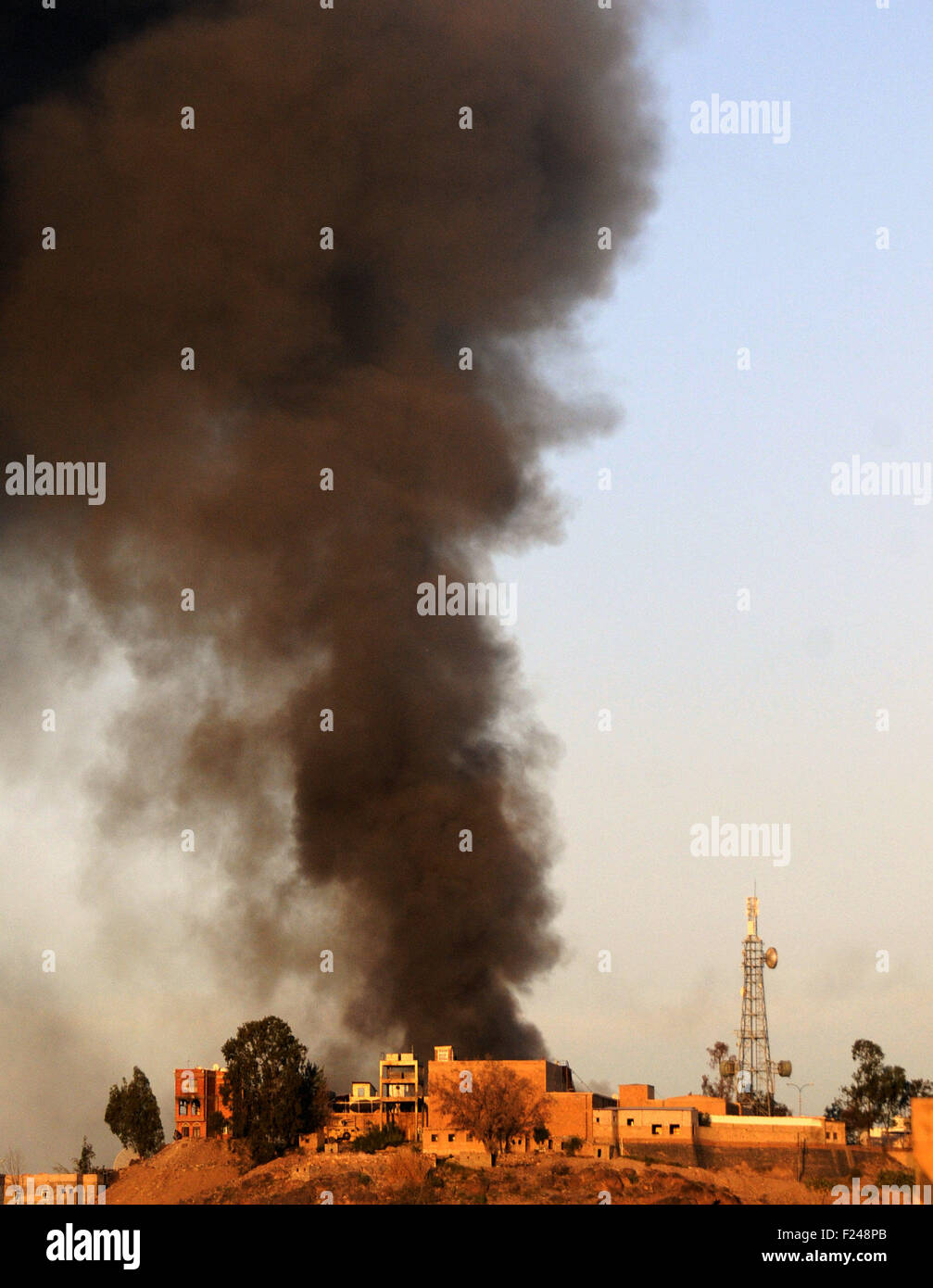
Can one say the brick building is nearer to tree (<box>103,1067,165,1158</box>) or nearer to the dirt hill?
the dirt hill

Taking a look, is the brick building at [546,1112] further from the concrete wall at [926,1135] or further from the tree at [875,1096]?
the concrete wall at [926,1135]

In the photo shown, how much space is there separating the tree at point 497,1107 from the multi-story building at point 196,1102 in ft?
55.0

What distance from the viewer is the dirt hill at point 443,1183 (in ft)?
262

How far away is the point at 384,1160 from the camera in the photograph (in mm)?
86438

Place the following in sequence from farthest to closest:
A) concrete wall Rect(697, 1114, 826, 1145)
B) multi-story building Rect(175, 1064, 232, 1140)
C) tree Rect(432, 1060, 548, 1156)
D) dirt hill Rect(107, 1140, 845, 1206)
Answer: multi-story building Rect(175, 1064, 232, 1140) → concrete wall Rect(697, 1114, 826, 1145) → tree Rect(432, 1060, 548, 1156) → dirt hill Rect(107, 1140, 845, 1206)

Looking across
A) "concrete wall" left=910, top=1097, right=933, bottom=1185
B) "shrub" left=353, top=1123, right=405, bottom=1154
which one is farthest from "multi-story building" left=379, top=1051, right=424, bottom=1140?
"concrete wall" left=910, top=1097, right=933, bottom=1185

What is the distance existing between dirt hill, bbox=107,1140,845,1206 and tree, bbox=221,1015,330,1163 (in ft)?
5.20

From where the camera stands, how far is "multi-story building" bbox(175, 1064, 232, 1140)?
98875 millimetres
